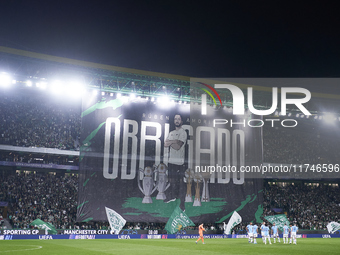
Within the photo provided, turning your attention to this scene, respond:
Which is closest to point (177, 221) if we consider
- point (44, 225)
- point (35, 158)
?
point (44, 225)

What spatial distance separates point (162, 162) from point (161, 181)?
160 cm

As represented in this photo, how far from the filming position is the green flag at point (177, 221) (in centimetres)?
3078

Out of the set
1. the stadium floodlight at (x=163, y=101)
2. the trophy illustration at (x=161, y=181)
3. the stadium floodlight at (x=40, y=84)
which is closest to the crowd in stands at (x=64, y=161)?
the trophy illustration at (x=161, y=181)

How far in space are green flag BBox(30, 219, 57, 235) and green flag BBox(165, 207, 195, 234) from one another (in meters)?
9.08

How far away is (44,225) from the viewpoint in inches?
1154

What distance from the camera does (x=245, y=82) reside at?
32062mm

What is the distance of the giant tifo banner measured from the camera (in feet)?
96.4

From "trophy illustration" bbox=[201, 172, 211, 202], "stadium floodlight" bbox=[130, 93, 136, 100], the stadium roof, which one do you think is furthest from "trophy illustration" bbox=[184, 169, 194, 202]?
"stadium floodlight" bbox=[130, 93, 136, 100]

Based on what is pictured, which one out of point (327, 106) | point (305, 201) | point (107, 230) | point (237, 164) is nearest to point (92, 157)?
point (107, 230)

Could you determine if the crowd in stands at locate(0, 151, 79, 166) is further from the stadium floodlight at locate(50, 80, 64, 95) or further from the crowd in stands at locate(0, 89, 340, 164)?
the stadium floodlight at locate(50, 80, 64, 95)

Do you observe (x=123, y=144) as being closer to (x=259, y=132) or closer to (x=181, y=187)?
(x=181, y=187)

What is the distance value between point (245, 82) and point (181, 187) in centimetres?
1055

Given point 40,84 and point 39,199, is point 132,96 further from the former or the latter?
point 39,199

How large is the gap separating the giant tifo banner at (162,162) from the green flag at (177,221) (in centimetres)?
47
